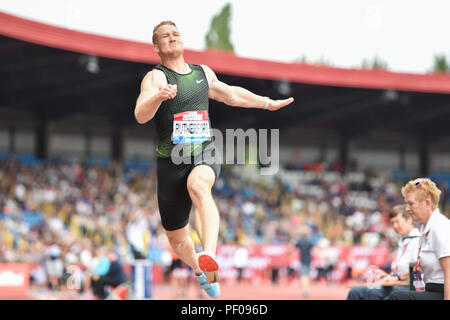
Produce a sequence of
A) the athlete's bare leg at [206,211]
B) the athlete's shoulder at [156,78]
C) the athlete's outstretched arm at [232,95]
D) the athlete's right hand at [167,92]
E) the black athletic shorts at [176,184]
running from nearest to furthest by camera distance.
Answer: the athlete's right hand at [167,92], the athlete's bare leg at [206,211], the athlete's shoulder at [156,78], the black athletic shorts at [176,184], the athlete's outstretched arm at [232,95]

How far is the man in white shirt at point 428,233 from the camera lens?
512cm

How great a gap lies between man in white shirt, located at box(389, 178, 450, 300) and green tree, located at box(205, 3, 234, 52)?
174 feet

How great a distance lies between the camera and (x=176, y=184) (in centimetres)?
543

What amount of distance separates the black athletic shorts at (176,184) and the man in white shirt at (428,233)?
1685mm

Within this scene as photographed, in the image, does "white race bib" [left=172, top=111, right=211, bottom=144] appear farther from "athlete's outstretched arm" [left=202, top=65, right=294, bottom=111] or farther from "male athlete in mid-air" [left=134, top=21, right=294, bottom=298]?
"athlete's outstretched arm" [left=202, top=65, right=294, bottom=111]

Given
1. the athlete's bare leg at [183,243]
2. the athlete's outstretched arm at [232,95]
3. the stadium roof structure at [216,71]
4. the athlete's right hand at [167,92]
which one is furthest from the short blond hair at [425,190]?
the stadium roof structure at [216,71]

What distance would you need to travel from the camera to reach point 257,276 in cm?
2159

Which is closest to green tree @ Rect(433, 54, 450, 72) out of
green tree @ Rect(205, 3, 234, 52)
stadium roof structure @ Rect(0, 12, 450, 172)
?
green tree @ Rect(205, 3, 234, 52)

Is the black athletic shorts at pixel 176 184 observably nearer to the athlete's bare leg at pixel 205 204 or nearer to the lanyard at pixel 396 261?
the athlete's bare leg at pixel 205 204

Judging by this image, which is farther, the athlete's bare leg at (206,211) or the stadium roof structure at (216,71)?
the stadium roof structure at (216,71)

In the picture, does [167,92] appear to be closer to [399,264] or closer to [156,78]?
[156,78]

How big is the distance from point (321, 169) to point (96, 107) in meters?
11.2

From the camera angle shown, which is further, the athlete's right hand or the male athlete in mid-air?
the male athlete in mid-air

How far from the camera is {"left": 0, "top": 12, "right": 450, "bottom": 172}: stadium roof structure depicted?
19.6 meters
